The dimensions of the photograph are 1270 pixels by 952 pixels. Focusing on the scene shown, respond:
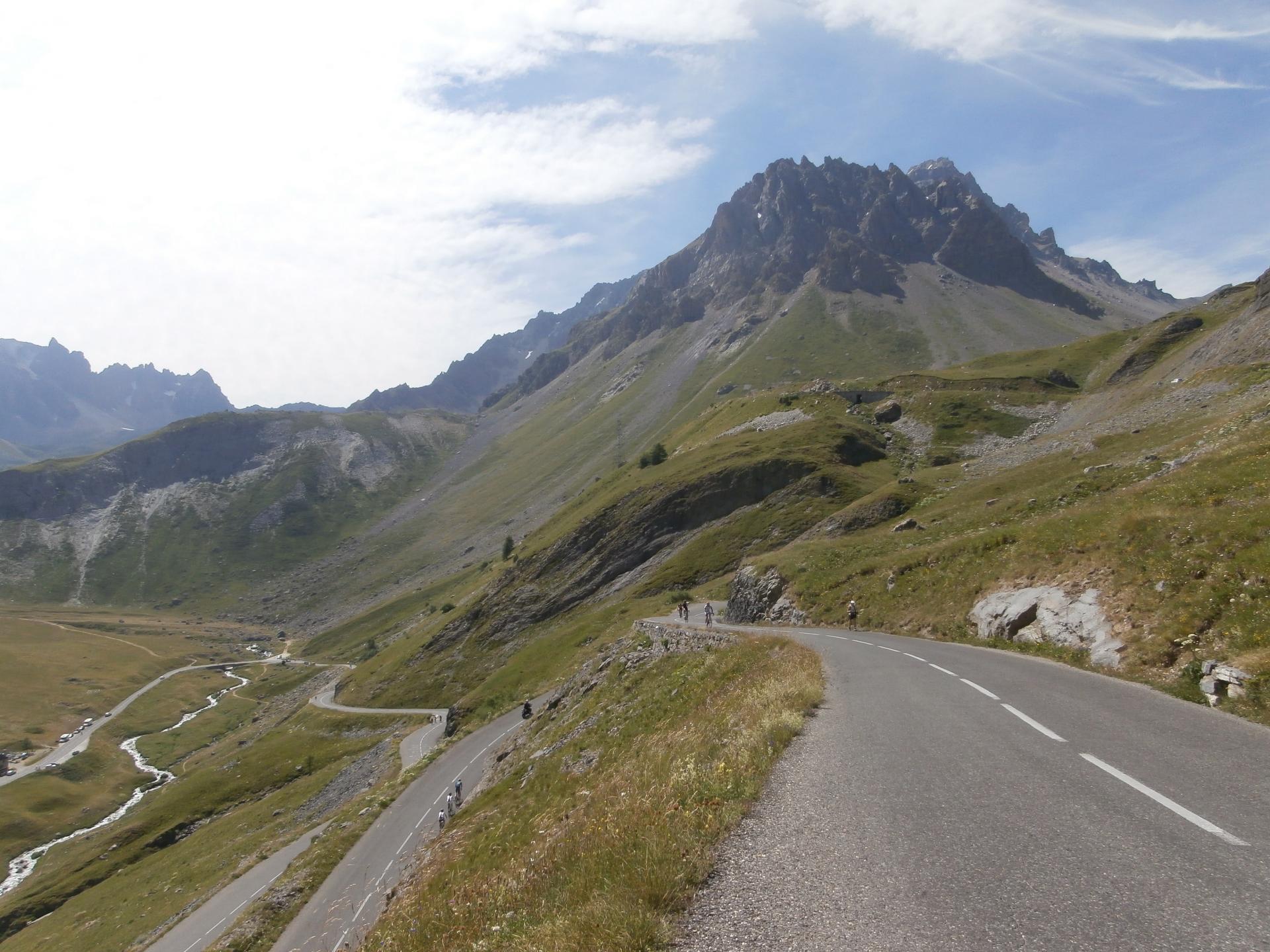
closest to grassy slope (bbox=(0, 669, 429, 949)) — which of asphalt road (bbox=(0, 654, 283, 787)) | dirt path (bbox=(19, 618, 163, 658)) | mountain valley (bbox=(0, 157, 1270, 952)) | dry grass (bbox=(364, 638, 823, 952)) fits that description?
mountain valley (bbox=(0, 157, 1270, 952))

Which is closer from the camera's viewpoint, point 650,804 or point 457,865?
point 650,804

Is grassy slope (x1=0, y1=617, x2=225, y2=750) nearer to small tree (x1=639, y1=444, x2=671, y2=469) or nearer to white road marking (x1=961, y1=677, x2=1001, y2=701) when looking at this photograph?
small tree (x1=639, y1=444, x2=671, y2=469)

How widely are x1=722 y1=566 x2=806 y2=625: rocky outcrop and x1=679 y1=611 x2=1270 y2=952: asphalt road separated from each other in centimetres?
3299

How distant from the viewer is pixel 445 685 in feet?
310

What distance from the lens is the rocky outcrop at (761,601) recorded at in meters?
47.4

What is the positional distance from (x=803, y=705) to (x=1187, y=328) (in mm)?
122454

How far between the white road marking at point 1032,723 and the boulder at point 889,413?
101 meters

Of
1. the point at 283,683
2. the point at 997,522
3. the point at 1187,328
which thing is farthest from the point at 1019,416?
the point at 283,683

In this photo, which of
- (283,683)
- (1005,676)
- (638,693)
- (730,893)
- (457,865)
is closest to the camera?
(730,893)

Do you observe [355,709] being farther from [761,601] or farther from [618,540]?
[761,601]

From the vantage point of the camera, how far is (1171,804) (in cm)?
874

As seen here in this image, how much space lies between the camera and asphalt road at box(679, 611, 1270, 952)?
248 inches

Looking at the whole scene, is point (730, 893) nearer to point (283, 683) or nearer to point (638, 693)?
point (638, 693)

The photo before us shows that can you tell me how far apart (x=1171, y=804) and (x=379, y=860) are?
41.0m
